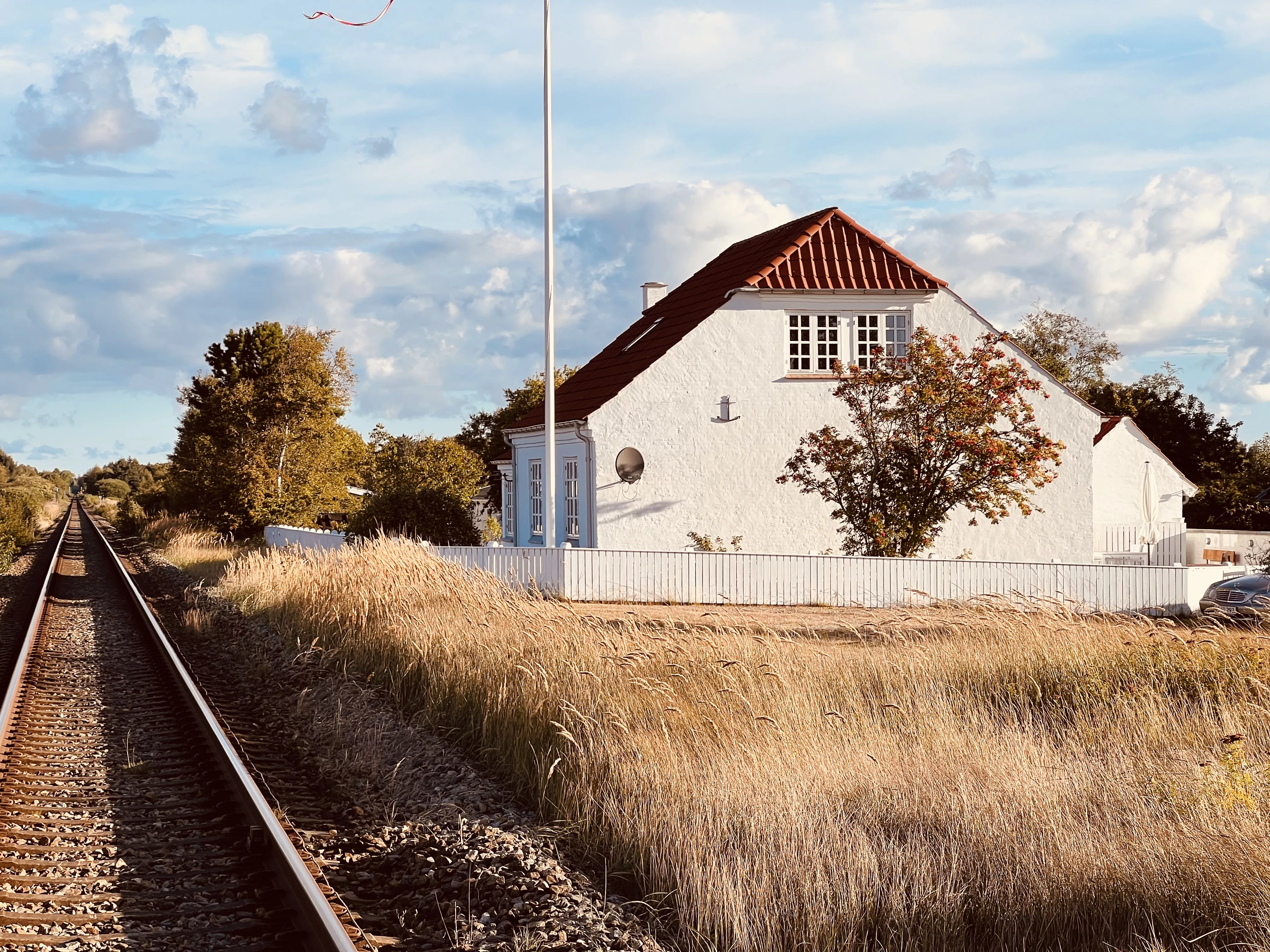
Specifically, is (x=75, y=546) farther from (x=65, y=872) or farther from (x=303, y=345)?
(x=65, y=872)

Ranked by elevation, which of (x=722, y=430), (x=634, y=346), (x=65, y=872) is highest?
(x=634, y=346)

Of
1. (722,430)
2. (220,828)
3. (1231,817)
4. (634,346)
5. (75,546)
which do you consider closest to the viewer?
(1231,817)

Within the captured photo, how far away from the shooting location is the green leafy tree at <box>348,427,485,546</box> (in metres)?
26.8

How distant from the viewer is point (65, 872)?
21.7 ft

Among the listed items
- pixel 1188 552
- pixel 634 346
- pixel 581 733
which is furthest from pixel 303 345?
pixel 581 733

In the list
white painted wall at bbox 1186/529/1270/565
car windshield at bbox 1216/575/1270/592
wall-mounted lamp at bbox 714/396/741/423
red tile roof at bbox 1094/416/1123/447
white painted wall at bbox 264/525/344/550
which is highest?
red tile roof at bbox 1094/416/1123/447

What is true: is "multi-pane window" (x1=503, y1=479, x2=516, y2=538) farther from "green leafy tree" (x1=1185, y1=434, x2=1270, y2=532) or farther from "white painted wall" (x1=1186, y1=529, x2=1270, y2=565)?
"green leafy tree" (x1=1185, y1=434, x2=1270, y2=532)

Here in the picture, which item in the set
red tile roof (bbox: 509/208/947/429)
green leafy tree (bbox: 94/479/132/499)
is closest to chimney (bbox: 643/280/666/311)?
red tile roof (bbox: 509/208/947/429)

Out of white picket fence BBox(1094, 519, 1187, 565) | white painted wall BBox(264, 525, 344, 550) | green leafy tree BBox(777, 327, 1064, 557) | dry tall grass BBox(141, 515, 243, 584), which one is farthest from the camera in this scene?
white picket fence BBox(1094, 519, 1187, 565)

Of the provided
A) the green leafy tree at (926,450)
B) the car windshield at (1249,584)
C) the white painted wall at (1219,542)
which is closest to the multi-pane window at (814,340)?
the green leafy tree at (926,450)

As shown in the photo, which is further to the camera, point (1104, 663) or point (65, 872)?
point (1104, 663)

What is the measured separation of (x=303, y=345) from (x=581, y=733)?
3034cm

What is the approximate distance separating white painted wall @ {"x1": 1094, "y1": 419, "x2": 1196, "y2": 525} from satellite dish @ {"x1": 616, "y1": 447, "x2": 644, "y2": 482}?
1814cm

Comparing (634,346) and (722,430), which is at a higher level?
(634,346)
